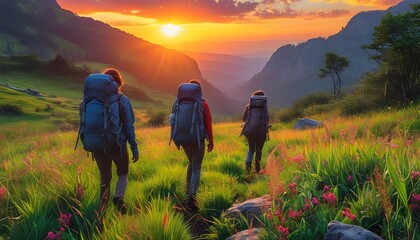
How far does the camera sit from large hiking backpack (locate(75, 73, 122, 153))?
5359 mm

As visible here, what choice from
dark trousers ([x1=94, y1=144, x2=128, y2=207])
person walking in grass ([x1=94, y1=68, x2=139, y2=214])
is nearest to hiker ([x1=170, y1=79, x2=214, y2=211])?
person walking in grass ([x1=94, y1=68, x2=139, y2=214])

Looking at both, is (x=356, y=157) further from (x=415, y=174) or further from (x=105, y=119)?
(x=105, y=119)

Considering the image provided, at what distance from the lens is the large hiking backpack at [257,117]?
930 centimetres

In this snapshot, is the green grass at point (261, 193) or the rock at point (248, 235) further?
the rock at point (248, 235)

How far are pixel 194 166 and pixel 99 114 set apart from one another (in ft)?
7.44

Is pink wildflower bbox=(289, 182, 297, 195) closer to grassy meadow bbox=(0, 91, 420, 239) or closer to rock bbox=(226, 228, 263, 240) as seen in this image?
grassy meadow bbox=(0, 91, 420, 239)

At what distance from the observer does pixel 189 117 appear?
6.57 meters

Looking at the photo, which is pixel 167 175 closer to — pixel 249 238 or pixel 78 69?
pixel 249 238

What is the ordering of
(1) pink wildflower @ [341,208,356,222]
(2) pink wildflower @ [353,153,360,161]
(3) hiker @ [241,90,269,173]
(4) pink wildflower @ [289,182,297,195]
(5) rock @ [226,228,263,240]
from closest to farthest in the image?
(1) pink wildflower @ [341,208,356,222] < (5) rock @ [226,228,263,240] < (4) pink wildflower @ [289,182,297,195] < (2) pink wildflower @ [353,153,360,161] < (3) hiker @ [241,90,269,173]

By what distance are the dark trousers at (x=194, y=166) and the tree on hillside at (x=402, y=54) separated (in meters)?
21.7

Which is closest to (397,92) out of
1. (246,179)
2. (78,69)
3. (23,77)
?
(246,179)

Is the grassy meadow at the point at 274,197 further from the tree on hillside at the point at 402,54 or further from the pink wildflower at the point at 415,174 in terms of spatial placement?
the tree on hillside at the point at 402,54

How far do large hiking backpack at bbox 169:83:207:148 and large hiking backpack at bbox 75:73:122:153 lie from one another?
1.43 m

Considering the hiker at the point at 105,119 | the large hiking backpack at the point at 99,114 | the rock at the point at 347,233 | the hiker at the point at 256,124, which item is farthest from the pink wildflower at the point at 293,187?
the hiker at the point at 256,124
